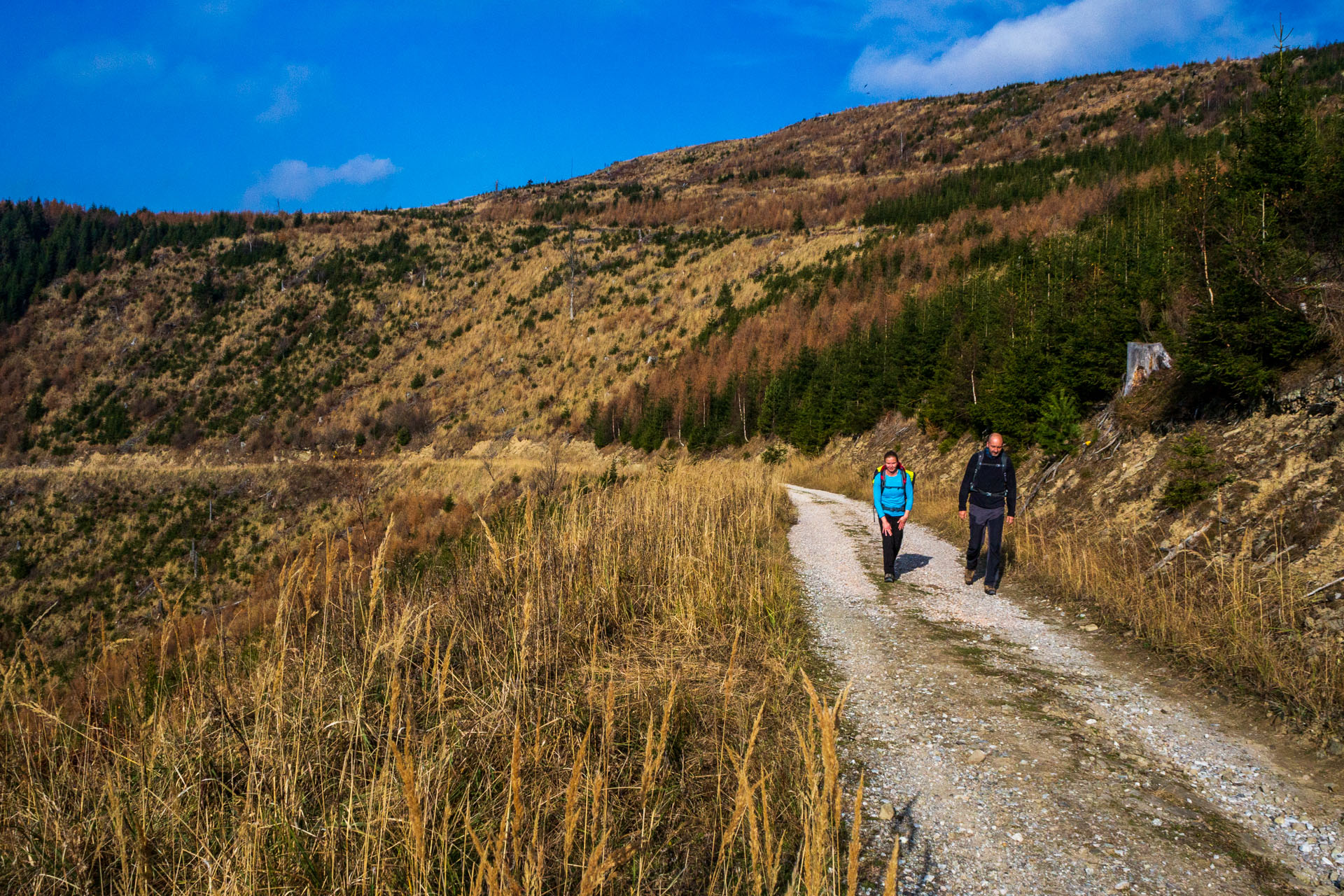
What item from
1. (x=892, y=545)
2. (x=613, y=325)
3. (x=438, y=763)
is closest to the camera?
(x=438, y=763)

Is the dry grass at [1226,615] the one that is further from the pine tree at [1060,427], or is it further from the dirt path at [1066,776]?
the pine tree at [1060,427]

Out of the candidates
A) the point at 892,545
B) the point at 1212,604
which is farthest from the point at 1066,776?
the point at 892,545

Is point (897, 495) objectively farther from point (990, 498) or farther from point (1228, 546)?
point (1228, 546)

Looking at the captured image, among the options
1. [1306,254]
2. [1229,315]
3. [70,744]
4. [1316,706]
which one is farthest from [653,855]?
[1306,254]

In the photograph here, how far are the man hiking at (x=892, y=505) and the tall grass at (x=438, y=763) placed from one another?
13.8ft

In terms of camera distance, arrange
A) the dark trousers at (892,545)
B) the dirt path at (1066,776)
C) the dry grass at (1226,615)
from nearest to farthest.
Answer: the dirt path at (1066,776)
the dry grass at (1226,615)
the dark trousers at (892,545)

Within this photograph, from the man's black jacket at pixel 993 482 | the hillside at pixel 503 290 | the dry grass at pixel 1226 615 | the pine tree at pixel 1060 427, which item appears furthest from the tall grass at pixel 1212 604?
the hillside at pixel 503 290

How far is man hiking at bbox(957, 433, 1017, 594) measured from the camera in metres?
8.00

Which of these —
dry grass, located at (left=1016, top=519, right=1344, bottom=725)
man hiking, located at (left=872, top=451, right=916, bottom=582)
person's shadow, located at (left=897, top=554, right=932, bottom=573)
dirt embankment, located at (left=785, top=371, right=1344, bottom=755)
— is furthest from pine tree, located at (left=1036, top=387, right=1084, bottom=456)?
man hiking, located at (left=872, top=451, right=916, bottom=582)

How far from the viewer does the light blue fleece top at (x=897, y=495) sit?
867 cm

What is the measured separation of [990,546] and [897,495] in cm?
125

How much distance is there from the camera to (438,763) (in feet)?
8.22

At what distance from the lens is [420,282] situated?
65.8 meters

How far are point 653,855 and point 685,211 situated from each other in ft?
273
